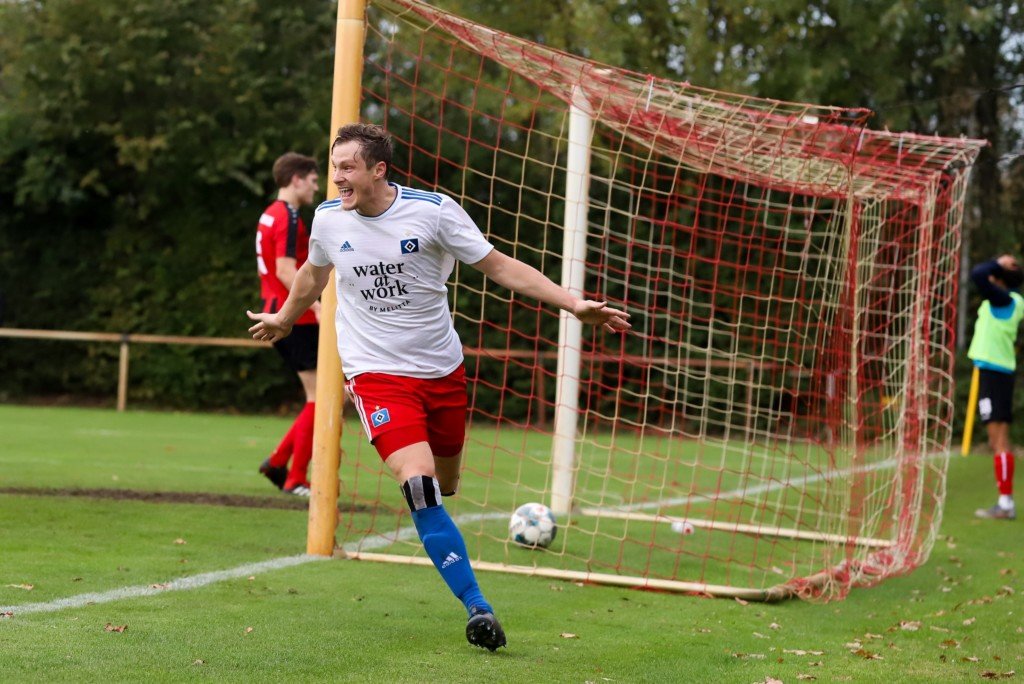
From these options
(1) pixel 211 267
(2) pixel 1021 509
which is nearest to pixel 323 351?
(2) pixel 1021 509

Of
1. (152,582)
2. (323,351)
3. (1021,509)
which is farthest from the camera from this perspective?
(1021,509)

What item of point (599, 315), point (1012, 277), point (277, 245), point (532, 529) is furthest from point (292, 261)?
point (1012, 277)

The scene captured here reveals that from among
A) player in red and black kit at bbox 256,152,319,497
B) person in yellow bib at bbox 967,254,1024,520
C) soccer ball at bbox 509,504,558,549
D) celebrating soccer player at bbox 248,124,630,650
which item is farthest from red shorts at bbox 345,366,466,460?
person in yellow bib at bbox 967,254,1024,520

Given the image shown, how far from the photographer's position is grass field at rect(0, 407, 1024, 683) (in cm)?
425

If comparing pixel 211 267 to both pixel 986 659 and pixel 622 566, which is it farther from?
pixel 986 659

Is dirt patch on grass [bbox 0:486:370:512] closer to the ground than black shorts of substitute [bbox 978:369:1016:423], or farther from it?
closer to the ground

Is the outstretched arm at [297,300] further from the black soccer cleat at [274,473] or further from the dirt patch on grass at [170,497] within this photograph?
the black soccer cleat at [274,473]

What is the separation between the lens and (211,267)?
19.7m

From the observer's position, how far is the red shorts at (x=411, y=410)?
15.8ft

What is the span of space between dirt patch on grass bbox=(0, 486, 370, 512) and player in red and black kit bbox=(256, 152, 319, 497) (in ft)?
1.21

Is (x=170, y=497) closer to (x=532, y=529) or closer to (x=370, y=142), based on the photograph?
(x=532, y=529)

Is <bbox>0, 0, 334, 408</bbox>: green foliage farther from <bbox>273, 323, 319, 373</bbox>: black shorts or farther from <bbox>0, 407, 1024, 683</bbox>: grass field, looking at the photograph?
<bbox>0, 407, 1024, 683</bbox>: grass field

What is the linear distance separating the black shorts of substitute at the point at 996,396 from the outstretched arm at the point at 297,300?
22.4ft

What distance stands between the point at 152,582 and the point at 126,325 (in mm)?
15142
